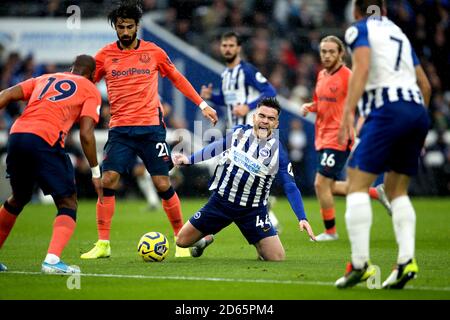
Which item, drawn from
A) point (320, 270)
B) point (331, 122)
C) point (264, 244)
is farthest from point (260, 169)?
point (331, 122)

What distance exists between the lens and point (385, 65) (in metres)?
7.48

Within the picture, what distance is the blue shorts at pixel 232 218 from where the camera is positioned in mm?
9820

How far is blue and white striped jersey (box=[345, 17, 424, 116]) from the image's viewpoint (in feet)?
24.3

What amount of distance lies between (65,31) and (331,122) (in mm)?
12689

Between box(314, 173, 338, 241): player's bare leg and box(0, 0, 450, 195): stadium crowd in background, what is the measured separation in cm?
1044

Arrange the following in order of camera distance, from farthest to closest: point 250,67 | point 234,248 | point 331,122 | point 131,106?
1. point 250,67
2. point 331,122
3. point 234,248
4. point 131,106

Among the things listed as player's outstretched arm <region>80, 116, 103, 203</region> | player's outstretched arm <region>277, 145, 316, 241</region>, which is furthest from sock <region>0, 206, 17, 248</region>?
player's outstretched arm <region>277, 145, 316, 241</region>

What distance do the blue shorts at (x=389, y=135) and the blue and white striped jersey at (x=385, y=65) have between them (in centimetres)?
8

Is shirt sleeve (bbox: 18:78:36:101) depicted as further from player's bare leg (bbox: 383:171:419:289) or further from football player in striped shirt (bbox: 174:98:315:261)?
player's bare leg (bbox: 383:171:419:289)

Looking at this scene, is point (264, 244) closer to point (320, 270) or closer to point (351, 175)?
point (320, 270)

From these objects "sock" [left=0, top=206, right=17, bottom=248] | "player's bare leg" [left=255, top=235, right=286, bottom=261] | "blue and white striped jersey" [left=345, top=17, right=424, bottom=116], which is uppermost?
"blue and white striped jersey" [left=345, top=17, right=424, bottom=116]

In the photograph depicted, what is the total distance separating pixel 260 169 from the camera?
980 centimetres
